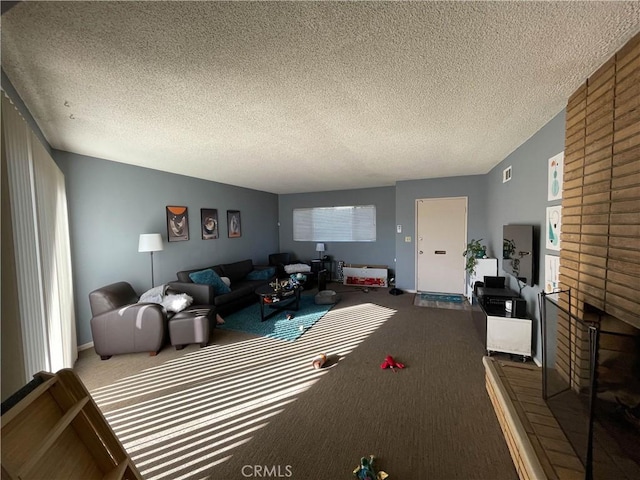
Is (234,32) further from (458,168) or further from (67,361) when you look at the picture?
(458,168)

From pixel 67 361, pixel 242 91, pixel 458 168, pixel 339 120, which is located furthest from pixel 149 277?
pixel 458 168

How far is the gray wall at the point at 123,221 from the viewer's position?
3.09 meters

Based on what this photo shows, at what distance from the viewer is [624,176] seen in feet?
4.44

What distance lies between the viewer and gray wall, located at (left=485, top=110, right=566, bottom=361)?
2293mm

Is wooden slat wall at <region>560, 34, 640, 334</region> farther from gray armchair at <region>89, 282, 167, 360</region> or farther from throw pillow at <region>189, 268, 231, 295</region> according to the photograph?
throw pillow at <region>189, 268, 231, 295</region>

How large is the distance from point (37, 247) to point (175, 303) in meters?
1.67

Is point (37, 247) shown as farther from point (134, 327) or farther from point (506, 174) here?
point (506, 174)

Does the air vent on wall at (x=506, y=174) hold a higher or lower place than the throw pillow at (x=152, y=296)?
higher

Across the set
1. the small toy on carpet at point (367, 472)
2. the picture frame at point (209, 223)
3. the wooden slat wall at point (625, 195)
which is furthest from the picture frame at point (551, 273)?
the picture frame at point (209, 223)

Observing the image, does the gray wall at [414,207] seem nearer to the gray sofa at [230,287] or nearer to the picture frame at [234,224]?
the gray sofa at [230,287]

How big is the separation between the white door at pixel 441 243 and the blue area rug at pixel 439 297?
0.12m

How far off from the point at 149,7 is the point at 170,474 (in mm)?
2440

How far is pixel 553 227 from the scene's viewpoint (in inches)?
86.4

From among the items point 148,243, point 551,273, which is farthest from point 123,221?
point 551,273
